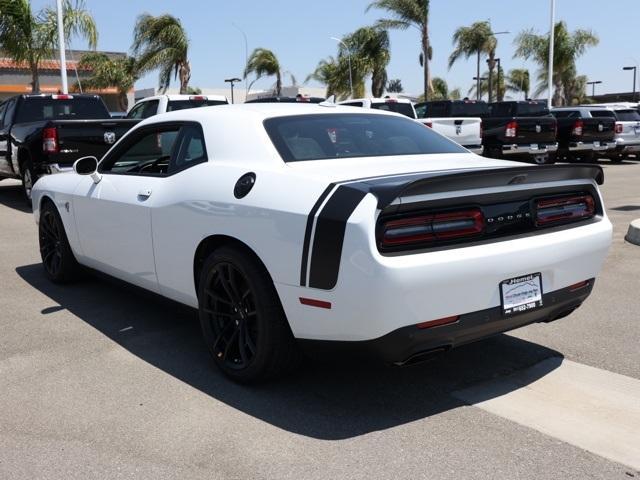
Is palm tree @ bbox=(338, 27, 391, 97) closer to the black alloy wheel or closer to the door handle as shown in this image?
the door handle

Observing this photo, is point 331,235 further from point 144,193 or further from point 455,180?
point 144,193

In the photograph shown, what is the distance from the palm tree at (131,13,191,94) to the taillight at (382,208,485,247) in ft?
97.9

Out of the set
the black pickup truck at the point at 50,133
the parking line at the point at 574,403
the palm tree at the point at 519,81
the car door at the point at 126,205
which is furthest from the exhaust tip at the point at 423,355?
the palm tree at the point at 519,81

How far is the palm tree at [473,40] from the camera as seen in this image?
42.8 metres

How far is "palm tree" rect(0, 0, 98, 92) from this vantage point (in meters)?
21.7

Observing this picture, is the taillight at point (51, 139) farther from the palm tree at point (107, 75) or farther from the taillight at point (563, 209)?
the palm tree at point (107, 75)

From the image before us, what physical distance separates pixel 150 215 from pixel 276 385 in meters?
1.44

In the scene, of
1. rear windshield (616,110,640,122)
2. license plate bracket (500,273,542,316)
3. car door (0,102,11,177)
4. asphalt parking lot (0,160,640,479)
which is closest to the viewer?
asphalt parking lot (0,160,640,479)

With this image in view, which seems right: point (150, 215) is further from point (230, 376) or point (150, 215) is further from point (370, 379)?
point (370, 379)

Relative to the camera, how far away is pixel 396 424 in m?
3.52

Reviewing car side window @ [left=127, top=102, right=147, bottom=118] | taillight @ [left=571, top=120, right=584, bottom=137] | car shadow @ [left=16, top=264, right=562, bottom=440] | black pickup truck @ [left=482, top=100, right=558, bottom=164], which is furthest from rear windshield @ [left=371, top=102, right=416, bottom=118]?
car shadow @ [left=16, top=264, right=562, bottom=440]

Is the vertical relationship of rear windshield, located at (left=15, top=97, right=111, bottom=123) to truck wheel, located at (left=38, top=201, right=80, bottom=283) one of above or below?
above

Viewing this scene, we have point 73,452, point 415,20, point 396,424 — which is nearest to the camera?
point 73,452

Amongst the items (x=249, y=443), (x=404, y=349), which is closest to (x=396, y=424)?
(x=404, y=349)
